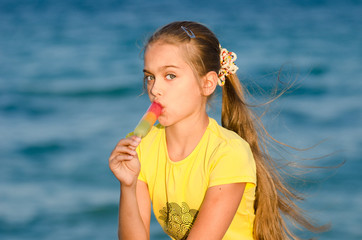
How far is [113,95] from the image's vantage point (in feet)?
37.2

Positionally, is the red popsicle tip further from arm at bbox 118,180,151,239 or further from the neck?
arm at bbox 118,180,151,239

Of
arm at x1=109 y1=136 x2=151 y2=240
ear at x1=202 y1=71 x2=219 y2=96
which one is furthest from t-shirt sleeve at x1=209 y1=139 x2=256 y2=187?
arm at x1=109 y1=136 x2=151 y2=240

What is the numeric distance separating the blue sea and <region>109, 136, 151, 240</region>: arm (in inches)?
25.2

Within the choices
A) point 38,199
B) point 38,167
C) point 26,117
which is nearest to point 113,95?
point 26,117

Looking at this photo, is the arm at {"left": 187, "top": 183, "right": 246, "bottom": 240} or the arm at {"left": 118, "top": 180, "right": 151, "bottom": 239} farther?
the arm at {"left": 118, "top": 180, "right": 151, "bottom": 239}

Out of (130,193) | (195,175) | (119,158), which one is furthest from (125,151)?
(195,175)

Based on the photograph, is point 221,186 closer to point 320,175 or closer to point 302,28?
point 320,175

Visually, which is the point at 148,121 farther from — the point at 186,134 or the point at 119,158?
the point at 186,134

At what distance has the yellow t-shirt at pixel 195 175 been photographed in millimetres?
3080

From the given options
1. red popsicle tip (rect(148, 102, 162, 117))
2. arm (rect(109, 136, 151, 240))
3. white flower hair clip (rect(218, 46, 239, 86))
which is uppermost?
white flower hair clip (rect(218, 46, 239, 86))

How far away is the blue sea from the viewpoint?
281 inches

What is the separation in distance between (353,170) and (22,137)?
16.1ft

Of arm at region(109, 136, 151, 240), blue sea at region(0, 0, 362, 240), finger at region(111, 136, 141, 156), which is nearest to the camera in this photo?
finger at region(111, 136, 141, 156)

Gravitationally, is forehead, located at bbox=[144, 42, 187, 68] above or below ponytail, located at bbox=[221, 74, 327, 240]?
above
